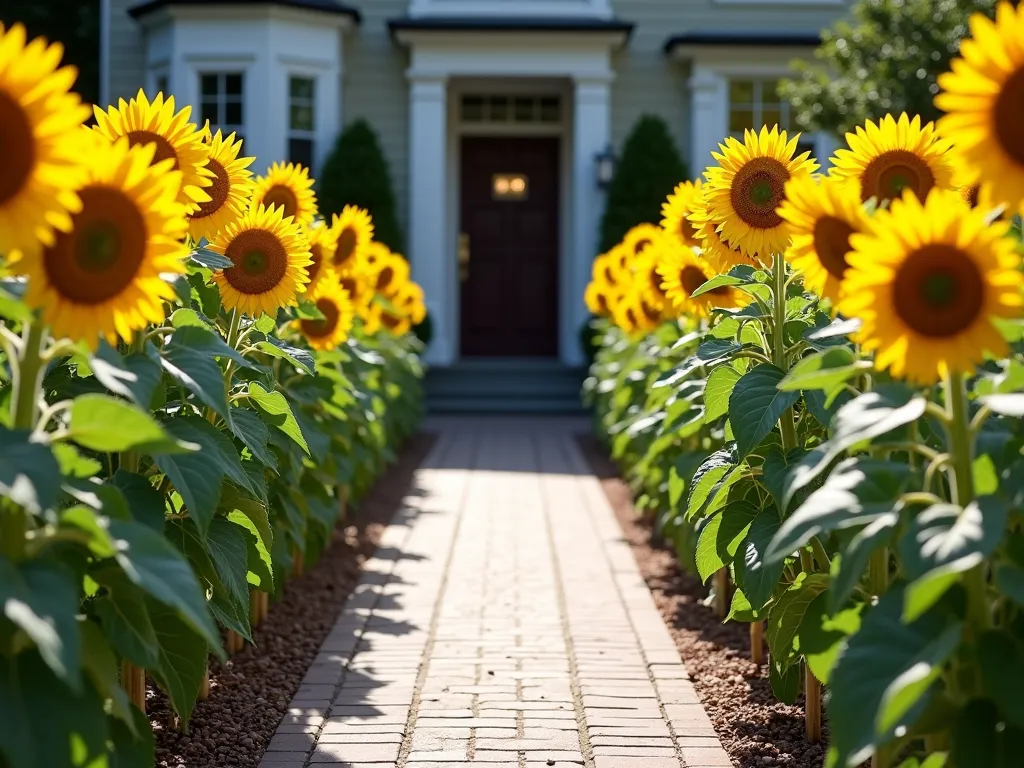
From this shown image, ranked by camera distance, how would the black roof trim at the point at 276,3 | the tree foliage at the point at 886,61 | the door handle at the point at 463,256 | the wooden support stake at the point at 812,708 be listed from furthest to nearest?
the door handle at the point at 463,256 → the black roof trim at the point at 276,3 → the tree foliage at the point at 886,61 → the wooden support stake at the point at 812,708

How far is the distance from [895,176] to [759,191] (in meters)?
0.52

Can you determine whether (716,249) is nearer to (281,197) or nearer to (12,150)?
(281,197)

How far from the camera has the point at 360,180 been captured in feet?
50.2

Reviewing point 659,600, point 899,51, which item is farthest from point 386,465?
point 899,51

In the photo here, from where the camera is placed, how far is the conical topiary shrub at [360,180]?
15297 mm

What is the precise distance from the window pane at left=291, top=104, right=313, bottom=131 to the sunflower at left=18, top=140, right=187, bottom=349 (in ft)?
46.1

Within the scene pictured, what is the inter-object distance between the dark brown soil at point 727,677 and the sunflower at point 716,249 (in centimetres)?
141

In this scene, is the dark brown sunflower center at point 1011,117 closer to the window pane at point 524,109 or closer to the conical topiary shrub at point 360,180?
the conical topiary shrub at point 360,180

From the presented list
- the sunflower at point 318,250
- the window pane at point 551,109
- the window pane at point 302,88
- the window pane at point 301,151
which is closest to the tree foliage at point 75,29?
the window pane at point 302,88

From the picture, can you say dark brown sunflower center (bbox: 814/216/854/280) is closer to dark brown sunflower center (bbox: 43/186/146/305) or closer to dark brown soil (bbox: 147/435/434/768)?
dark brown sunflower center (bbox: 43/186/146/305)

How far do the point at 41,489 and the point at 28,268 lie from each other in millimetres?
→ 418

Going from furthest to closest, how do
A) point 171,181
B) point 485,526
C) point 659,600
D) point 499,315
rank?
point 499,315 → point 485,526 → point 659,600 → point 171,181

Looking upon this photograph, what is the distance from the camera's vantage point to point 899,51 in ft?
40.7

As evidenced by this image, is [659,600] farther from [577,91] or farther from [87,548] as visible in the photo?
[577,91]
